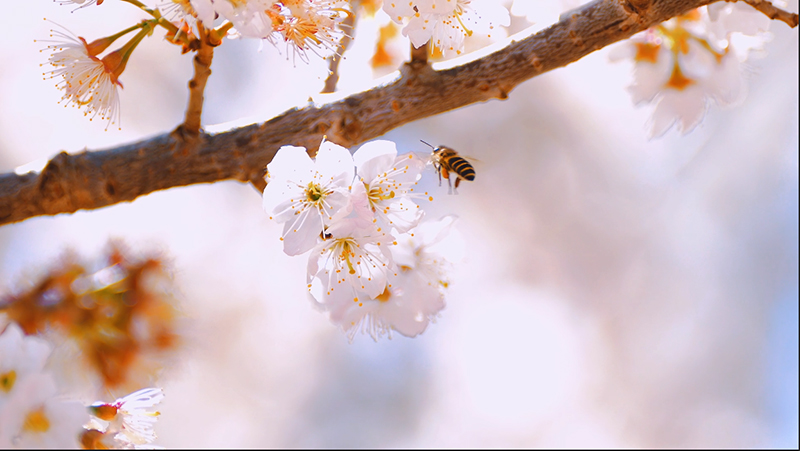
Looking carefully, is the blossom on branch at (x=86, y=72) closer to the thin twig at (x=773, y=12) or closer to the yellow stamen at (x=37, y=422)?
the yellow stamen at (x=37, y=422)

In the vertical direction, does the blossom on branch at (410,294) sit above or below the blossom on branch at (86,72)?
below

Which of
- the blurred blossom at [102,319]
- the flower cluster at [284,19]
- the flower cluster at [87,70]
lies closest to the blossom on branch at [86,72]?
the flower cluster at [87,70]

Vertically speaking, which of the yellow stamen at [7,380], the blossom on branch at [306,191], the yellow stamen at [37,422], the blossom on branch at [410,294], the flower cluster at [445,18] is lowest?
the yellow stamen at [37,422]

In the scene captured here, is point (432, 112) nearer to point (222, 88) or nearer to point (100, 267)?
point (100, 267)

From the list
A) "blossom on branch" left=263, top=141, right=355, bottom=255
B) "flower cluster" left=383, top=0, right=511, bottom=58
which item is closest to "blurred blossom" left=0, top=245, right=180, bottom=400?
"blossom on branch" left=263, top=141, right=355, bottom=255

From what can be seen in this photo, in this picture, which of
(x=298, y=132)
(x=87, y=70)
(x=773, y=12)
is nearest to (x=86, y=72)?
(x=87, y=70)

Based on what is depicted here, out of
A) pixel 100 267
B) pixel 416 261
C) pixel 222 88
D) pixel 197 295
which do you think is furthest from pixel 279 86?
pixel 416 261

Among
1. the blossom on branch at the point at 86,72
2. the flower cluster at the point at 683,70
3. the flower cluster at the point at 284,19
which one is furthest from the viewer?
the flower cluster at the point at 683,70
